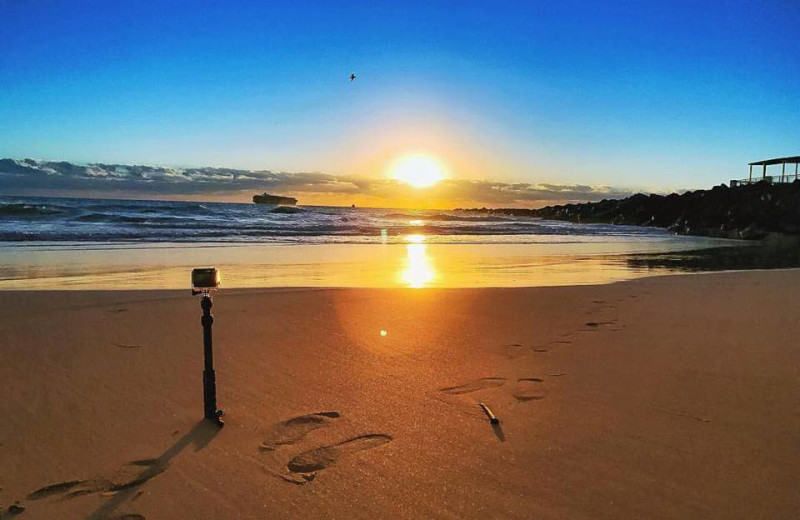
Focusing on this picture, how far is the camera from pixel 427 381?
13.4ft

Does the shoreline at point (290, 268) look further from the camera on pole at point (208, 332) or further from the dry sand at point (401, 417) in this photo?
the camera on pole at point (208, 332)

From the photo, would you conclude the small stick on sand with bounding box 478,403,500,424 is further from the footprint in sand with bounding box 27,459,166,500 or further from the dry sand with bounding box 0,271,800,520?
the footprint in sand with bounding box 27,459,166,500

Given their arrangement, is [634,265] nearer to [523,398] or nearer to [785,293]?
[785,293]

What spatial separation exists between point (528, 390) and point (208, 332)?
2298mm

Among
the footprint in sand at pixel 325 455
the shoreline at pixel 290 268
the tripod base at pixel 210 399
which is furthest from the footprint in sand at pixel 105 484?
the shoreline at pixel 290 268

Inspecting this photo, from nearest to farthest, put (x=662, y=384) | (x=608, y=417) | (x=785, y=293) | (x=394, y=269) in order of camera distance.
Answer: (x=608, y=417) < (x=662, y=384) < (x=785, y=293) < (x=394, y=269)

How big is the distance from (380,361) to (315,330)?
1.36 metres

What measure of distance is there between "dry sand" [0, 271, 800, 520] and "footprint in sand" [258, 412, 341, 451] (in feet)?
0.06

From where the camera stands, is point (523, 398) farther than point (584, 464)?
Yes

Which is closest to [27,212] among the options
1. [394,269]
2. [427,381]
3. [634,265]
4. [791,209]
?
[394,269]

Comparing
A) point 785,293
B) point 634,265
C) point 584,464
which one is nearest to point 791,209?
point 634,265

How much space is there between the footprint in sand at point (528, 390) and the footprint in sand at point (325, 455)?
114cm

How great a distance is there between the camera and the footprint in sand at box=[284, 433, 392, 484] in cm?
275

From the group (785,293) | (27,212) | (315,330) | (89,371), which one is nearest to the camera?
(89,371)
